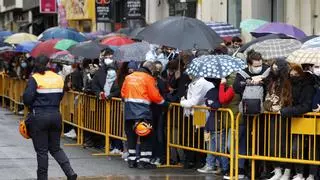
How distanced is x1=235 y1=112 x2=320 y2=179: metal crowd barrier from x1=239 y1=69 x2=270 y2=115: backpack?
0.59ft

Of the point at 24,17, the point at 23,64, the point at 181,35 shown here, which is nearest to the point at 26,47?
the point at 23,64

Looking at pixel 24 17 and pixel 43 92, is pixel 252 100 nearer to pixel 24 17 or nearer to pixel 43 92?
pixel 43 92

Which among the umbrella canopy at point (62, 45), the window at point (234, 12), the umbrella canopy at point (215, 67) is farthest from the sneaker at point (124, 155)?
→ the window at point (234, 12)

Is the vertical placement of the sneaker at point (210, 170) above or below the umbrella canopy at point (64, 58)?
below

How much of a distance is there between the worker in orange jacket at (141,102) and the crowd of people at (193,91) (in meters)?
0.02

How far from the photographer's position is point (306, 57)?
10039 mm

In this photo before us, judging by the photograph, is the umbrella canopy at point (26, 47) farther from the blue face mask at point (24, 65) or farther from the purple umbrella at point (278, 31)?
the purple umbrella at point (278, 31)

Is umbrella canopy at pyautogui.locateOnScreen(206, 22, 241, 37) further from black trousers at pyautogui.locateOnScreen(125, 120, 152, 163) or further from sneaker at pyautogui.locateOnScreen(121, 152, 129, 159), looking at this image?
black trousers at pyautogui.locateOnScreen(125, 120, 152, 163)

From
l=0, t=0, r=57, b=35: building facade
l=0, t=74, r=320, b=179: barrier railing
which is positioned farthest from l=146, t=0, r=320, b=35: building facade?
l=0, t=0, r=57, b=35: building facade

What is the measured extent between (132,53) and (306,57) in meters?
4.04

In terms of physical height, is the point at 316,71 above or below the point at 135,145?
above

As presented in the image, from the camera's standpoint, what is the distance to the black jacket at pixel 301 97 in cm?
982

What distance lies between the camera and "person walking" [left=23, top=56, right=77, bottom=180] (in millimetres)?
9727

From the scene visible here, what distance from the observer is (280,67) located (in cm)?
1010
